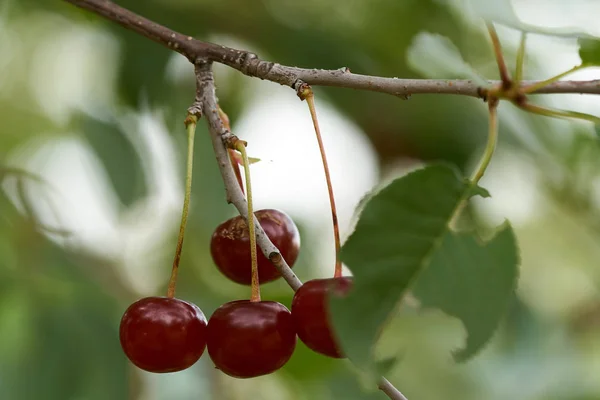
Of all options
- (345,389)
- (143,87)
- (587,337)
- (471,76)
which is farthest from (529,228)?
(471,76)

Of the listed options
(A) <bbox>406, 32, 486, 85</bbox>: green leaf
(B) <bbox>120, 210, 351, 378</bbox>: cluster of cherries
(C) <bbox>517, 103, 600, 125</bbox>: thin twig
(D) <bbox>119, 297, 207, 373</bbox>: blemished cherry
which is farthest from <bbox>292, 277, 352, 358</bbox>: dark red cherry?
(A) <bbox>406, 32, 486, 85</bbox>: green leaf

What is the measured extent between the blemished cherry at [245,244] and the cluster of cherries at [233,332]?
5.8 inches

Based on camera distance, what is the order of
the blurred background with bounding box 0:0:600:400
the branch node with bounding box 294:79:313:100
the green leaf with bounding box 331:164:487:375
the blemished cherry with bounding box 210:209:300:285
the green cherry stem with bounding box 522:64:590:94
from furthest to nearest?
1. the blurred background with bounding box 0:0:600:400
2. the blemished cherry with bounding box 210:209:300:285
3. the branch node with bounding box 294:79:313:100
4. the green cherry stem with bounding box 522:64:590:94
5. the green leaf with bounding box 331:164:487:375

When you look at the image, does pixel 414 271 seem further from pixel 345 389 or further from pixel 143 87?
pixel 345 389

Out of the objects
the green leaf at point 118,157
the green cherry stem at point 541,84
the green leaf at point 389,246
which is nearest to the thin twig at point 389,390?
the green leaf at point 389,246

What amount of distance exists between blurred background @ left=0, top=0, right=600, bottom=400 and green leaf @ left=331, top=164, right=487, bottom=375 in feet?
0.97

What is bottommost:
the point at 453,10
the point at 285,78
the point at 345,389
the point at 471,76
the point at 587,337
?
the point at 345,389

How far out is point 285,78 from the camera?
87 centimetres

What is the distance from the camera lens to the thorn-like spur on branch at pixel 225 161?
79 centimetres

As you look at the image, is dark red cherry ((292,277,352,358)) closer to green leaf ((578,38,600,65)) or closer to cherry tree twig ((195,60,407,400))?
cherry tree twig ((195,60,407,400))

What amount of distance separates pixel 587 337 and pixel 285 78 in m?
3.44

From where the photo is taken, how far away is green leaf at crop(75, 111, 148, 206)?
66.1 inches

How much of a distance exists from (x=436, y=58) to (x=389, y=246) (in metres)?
0.47

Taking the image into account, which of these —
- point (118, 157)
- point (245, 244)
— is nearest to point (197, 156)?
point (118, 157)
